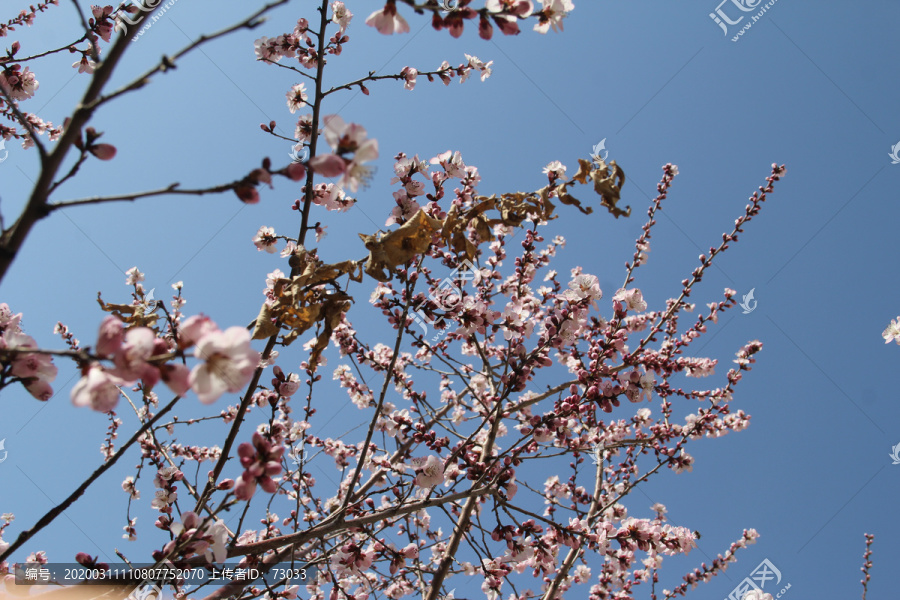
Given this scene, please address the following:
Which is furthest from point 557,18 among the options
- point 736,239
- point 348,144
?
point 736,239

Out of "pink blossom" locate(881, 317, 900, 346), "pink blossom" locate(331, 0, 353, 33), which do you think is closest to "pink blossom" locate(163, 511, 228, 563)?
"pink blossom" locate(331, 0, 353, 33)

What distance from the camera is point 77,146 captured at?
3.44 feet

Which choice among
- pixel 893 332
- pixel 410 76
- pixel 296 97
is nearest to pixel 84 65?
pixel 296 97

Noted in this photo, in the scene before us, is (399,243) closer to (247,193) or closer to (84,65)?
(247,193)

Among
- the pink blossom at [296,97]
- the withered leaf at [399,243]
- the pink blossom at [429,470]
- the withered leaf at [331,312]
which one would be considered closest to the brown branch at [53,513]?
the withered leaf at [331,312]

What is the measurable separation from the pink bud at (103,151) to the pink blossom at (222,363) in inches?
20.4

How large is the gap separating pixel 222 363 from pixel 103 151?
591mm

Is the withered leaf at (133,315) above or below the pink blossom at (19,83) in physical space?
below

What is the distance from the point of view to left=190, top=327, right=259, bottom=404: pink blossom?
0.97 metres

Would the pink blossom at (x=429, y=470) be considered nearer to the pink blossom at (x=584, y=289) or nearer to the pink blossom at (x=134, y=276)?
the pink blossom at (x=584, y=289)

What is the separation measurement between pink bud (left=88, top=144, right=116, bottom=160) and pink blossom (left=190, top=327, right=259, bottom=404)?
518 mm

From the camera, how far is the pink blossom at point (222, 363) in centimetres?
97

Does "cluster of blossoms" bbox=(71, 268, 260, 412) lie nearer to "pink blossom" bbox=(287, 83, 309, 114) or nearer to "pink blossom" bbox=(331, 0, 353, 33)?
"pink blossom" bbox=(287, 83, 309, 114)

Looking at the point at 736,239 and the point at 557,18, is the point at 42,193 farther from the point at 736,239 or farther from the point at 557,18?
the point at 736,239
